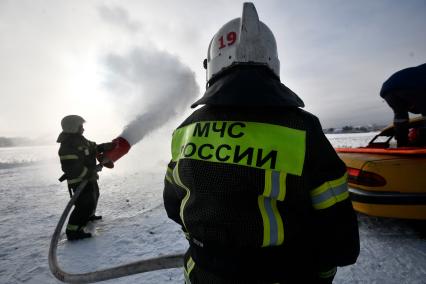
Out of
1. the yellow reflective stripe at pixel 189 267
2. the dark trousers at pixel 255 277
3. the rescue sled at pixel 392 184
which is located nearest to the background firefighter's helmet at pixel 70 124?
the yellow reflective stripe at pixel 189 267

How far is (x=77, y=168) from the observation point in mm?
4234

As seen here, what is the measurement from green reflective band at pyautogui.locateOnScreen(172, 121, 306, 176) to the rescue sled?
2.68m

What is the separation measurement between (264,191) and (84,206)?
13.7ft

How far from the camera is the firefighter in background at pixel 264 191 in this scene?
998 mm

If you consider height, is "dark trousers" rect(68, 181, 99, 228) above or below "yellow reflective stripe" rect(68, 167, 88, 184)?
below

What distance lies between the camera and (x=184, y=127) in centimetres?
134

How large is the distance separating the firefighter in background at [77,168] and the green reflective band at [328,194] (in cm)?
407

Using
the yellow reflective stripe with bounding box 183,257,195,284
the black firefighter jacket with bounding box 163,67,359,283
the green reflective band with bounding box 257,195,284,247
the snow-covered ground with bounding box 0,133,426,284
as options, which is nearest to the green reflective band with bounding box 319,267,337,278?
the black firefighter jacket with bounding box 163,67,359,283

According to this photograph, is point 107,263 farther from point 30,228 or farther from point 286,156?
point 286,156

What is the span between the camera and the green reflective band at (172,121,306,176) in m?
0.99

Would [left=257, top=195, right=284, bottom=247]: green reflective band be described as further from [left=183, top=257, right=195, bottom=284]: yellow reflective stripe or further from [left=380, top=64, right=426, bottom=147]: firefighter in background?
[left=380, top=64, right=426, bottom=147]: firefighter in background

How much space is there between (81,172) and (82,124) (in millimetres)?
924

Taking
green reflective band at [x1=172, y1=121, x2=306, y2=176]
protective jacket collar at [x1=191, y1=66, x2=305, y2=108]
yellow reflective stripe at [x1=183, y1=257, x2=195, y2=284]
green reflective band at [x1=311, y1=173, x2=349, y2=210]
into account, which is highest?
protective jacket collar at [x1=191, y1=66, x2=305, y2=108]

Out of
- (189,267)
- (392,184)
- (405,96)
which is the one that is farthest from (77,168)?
(405,96)
